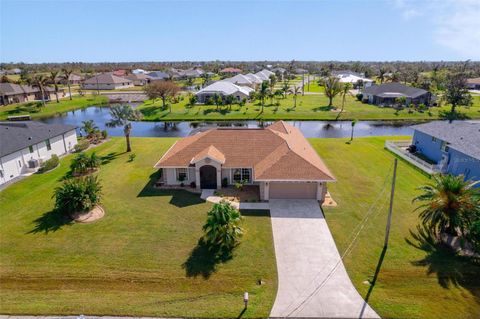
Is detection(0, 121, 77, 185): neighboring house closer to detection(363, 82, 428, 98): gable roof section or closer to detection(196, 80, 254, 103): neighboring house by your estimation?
detection(196, 80, 254, 103): neighboring house

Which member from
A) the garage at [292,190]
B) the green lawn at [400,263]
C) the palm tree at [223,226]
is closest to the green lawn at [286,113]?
the green lawn at [400,263]

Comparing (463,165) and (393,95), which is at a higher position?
(393,95)

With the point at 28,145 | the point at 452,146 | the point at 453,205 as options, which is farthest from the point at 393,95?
the point at 28,145

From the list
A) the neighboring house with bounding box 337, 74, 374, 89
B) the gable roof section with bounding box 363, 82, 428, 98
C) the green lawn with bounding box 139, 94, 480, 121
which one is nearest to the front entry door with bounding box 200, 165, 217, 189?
the green lawn with bounding box 139, 94, 480, 121

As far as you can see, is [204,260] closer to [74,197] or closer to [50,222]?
[74,197]

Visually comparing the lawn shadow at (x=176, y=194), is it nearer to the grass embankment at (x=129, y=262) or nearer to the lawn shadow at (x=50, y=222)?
the grass embankment at (x=129, y=262)

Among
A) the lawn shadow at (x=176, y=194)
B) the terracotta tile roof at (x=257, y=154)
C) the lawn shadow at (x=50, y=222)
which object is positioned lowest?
the lawn shadow at (x=50, y=222)
